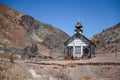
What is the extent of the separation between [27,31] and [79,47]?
6413cm

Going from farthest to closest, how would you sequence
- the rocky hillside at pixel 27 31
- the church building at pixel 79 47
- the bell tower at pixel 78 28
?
1. the rocky hillside at pixel 27 31
2. the bell tower at pixel 78 28
3. the church building at pixel 79 47

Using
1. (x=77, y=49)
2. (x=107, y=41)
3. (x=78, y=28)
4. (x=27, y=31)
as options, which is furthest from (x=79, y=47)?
(x=27, y=31)

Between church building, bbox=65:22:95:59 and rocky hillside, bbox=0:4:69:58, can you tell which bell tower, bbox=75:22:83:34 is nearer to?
church building, bbox=65:22:95:59

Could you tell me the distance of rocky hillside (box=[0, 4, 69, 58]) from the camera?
3575 inches

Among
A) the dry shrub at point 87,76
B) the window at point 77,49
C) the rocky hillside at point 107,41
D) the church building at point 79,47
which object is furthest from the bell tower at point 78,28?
the rocky hillside at point 107,41

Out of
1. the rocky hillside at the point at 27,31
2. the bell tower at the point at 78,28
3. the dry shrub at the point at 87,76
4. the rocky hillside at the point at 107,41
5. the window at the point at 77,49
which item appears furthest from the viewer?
the rocky hillside at the point at 27,31

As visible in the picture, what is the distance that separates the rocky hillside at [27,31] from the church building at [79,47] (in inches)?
1685

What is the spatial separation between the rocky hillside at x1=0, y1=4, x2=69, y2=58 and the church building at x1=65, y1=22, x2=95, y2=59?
4281 cm

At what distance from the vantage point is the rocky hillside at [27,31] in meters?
90.8

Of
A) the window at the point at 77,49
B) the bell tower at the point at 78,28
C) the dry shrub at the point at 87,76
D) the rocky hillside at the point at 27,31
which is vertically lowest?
the dry shrub at the point at 87,76

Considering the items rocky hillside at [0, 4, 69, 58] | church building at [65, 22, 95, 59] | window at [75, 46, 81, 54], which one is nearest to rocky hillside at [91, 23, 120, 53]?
rocky hillside at [0, 4, 69, 58]

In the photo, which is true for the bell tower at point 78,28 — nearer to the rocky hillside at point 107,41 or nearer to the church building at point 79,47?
the church building at point 79,47

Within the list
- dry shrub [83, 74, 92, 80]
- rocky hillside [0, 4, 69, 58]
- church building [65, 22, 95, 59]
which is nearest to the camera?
dry shrub [83, 74, 92, 80]

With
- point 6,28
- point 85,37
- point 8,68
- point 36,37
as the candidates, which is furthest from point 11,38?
point 8,68
